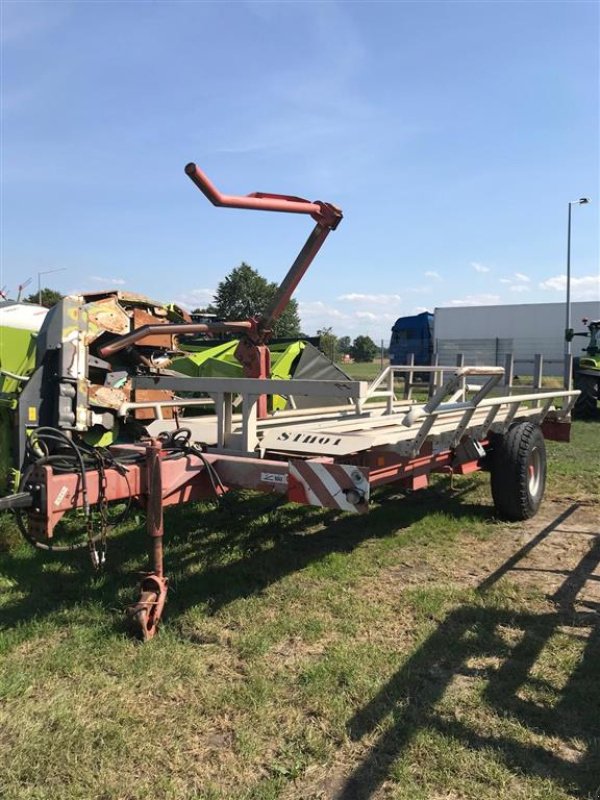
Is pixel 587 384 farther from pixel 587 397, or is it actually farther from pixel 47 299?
pixel 47 299

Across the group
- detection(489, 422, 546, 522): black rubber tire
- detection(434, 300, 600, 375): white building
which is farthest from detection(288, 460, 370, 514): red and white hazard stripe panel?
detection(434, 300, 600, 375): white building

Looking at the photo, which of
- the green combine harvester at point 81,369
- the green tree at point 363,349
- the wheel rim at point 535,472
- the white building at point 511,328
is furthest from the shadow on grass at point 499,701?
the green tree at point 363,349

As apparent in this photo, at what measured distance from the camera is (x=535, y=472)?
240 inches

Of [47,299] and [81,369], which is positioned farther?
[47,299]

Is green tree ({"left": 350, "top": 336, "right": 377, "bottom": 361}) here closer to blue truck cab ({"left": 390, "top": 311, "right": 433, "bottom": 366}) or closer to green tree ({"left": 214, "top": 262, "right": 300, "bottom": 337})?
green tree ({"left": 214, "top": 262, "right": 300, "bottom": 337})

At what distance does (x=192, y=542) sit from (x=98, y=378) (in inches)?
66.0

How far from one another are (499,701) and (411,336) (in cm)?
3246

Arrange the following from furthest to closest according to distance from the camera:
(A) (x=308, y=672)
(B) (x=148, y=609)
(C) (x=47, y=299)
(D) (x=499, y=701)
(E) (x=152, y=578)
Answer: (C) (x=47, y=299), (E) (x=152, y=578), (B) (x=148, y=609), (A) (x=308, y=672), (D) (x=499, y=701)

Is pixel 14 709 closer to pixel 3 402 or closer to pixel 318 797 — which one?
pixel 318 797

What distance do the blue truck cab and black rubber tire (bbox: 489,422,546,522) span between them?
28.0 m

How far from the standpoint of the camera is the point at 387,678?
10.0 feet

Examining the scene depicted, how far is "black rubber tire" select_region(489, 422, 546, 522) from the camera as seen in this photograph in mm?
5547

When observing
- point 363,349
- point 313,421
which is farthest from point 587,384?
point 363,349

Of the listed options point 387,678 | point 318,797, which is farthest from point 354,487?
point 318,797
